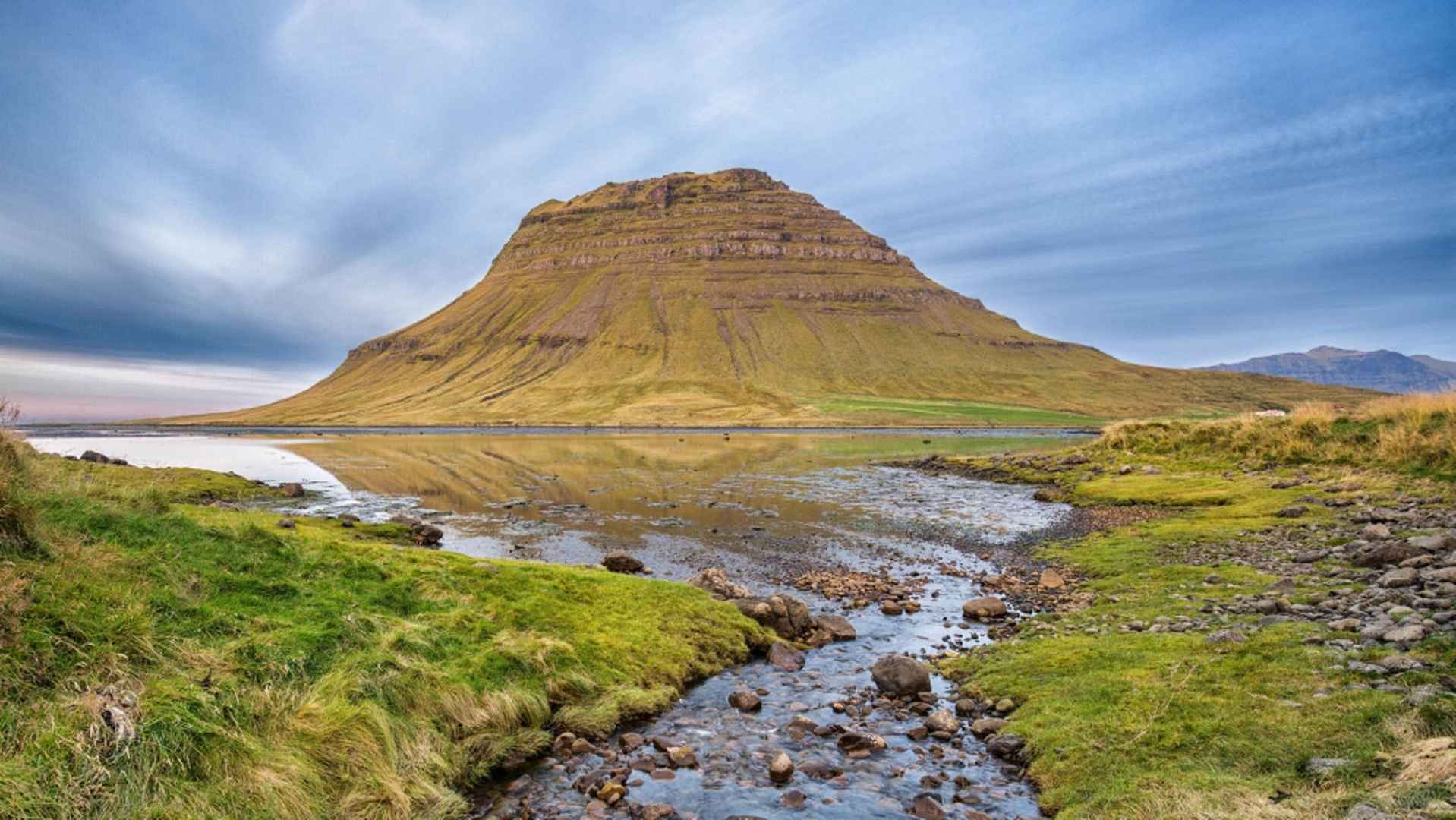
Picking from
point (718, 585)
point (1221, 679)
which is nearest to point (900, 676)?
point (1221, 679)

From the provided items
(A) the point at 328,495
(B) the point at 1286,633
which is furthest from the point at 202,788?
(A) the point at 328,495

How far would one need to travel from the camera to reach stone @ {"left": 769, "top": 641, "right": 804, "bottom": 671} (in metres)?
14.7

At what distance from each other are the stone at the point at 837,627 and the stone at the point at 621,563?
312 inches

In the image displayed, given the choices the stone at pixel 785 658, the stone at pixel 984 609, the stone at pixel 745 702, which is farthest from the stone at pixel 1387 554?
the stone at pixel 745 702

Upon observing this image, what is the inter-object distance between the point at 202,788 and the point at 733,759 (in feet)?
22.1

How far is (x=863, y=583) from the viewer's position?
2108 centimetres

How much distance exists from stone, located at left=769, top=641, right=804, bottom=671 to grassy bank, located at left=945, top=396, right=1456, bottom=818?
3.25 meters

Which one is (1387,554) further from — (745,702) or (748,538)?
(748,538)

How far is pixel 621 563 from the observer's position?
23047 millimetres

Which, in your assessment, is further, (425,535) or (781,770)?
(425,535)

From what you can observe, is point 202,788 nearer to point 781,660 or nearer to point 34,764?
point 34,764

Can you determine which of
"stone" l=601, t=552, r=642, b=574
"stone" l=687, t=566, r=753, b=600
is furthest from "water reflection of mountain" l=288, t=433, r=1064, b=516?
"stone" l=687, t=566, r=753, b=600

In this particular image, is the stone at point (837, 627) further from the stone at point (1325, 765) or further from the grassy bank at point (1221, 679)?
the stone at point (1325, 765)

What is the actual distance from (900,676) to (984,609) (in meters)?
5.51
